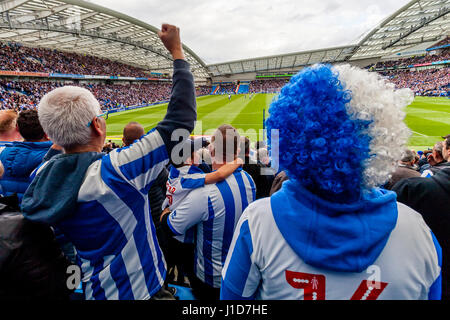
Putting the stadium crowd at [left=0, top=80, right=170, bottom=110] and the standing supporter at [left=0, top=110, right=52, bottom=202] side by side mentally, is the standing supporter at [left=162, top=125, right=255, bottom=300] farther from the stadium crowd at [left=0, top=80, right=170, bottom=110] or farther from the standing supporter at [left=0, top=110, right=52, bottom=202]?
the stadium crowd at [left=0, top=80, right=170, bottom=110]

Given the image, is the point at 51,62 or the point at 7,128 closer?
the point at 7,128

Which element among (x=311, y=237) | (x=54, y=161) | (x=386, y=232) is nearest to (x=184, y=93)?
(x=54, y=161)

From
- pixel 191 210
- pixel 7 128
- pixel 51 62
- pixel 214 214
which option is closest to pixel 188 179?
pixel 191 210

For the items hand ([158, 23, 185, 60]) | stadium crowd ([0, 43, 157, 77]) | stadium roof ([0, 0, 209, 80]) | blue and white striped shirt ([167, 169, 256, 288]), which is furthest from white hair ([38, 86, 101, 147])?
stadium crowd ([0, 43, 157, 77])

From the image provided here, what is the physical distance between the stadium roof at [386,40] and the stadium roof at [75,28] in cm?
3011

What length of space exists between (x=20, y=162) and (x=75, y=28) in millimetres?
34172

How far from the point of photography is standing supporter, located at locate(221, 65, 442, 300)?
77 cm

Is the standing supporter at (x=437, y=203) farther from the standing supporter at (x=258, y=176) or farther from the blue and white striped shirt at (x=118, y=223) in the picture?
the blue and white striped shirt at (x=118, y=223)

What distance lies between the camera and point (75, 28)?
1072 inches

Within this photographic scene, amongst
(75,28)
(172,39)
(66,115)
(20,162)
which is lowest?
(20,162)

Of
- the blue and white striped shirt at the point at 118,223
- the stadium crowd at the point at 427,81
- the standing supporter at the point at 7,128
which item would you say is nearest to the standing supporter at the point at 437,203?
the blue and white striped shirt at the point at 118,223

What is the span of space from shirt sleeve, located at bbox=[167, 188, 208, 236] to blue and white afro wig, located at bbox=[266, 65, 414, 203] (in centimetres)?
97

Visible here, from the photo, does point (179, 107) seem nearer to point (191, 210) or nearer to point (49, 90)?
point (191, 210)

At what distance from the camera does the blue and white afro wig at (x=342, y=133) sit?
0.83m
